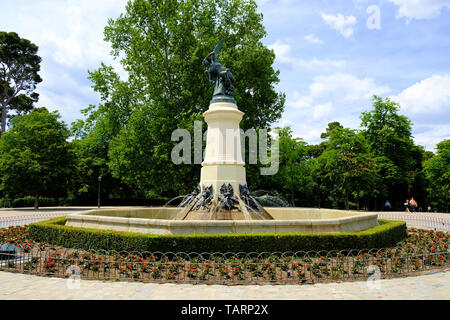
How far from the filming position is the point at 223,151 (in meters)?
15.3

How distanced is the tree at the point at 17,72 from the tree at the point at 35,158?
12.8 metres

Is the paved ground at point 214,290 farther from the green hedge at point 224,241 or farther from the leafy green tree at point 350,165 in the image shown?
the leafy green tree at point 350,165

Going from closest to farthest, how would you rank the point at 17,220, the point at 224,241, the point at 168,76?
the point at 224,241 → the point at 17,220 → the point at 168,76

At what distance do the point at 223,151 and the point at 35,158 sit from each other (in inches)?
1247

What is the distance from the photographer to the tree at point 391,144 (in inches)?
1729

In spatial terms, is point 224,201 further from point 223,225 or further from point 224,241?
point 224,241

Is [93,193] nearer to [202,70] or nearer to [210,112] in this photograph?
[202,70]

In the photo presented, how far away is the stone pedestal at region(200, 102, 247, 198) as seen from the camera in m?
15.0

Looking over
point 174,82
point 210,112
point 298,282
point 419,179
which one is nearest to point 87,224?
point 210,112

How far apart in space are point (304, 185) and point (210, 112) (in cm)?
3919

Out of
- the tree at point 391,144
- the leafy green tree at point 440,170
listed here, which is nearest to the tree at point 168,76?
the tree at point 391,144

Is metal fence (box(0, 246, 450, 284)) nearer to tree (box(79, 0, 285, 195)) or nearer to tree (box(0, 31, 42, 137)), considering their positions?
tree (box(79, 0, 285, 195))

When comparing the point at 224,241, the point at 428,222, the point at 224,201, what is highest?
the point at 224,201

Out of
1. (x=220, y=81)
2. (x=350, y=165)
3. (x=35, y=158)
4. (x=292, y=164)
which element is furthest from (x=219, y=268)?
(x=292, y=164)
